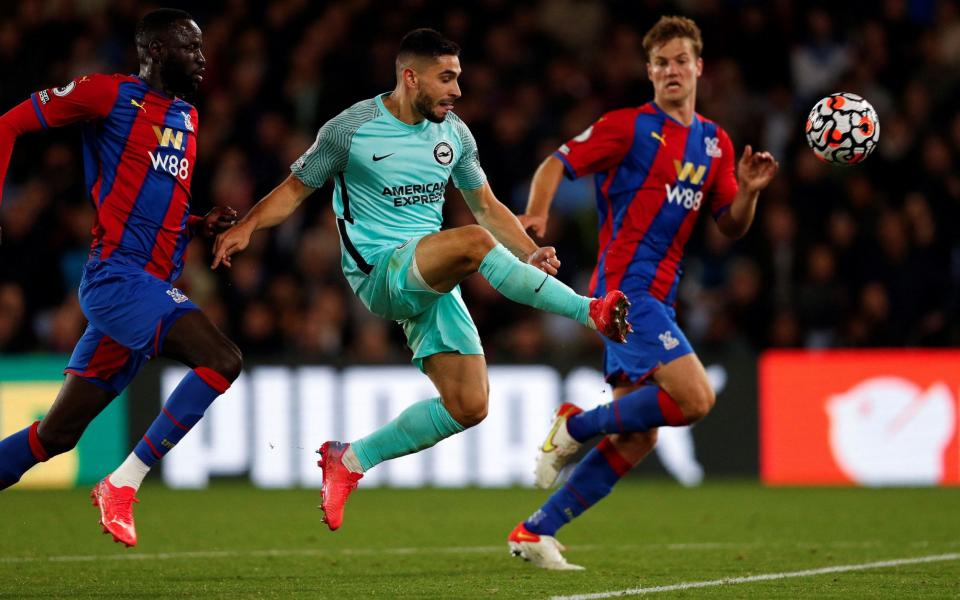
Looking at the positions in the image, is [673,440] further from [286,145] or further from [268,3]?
[268,3]

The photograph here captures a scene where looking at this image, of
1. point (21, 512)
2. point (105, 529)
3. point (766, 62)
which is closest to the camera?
point (105, 529)

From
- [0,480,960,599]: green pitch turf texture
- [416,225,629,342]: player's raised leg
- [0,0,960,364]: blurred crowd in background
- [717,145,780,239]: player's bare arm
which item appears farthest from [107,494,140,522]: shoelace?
[0,0,960,364]: blurred crowd in background

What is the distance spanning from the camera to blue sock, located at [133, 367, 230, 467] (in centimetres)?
622

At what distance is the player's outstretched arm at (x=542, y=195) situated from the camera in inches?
288

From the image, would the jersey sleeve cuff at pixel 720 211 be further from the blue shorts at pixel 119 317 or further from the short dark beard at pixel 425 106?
the blue shorts at pixel 119 317

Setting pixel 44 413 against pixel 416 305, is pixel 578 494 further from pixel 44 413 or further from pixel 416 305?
pixel 44 413

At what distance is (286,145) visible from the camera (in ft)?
46.7

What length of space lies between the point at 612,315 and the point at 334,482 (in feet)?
5.26

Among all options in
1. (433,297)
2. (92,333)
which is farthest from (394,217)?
(92,333)

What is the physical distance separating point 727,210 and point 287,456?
6.08m

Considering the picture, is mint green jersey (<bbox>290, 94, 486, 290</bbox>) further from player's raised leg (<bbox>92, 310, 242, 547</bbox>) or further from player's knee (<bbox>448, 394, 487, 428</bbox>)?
player's raised leg (<bbox>92, 310, 242, 547</bbox>)

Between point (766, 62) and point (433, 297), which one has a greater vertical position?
point (766, 62)

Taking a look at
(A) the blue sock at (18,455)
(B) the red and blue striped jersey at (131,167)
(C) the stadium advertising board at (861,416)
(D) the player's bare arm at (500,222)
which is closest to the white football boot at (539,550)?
(D) the player's bare arm at (500,222)

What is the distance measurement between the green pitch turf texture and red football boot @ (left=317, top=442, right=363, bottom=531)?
1.04 feet
